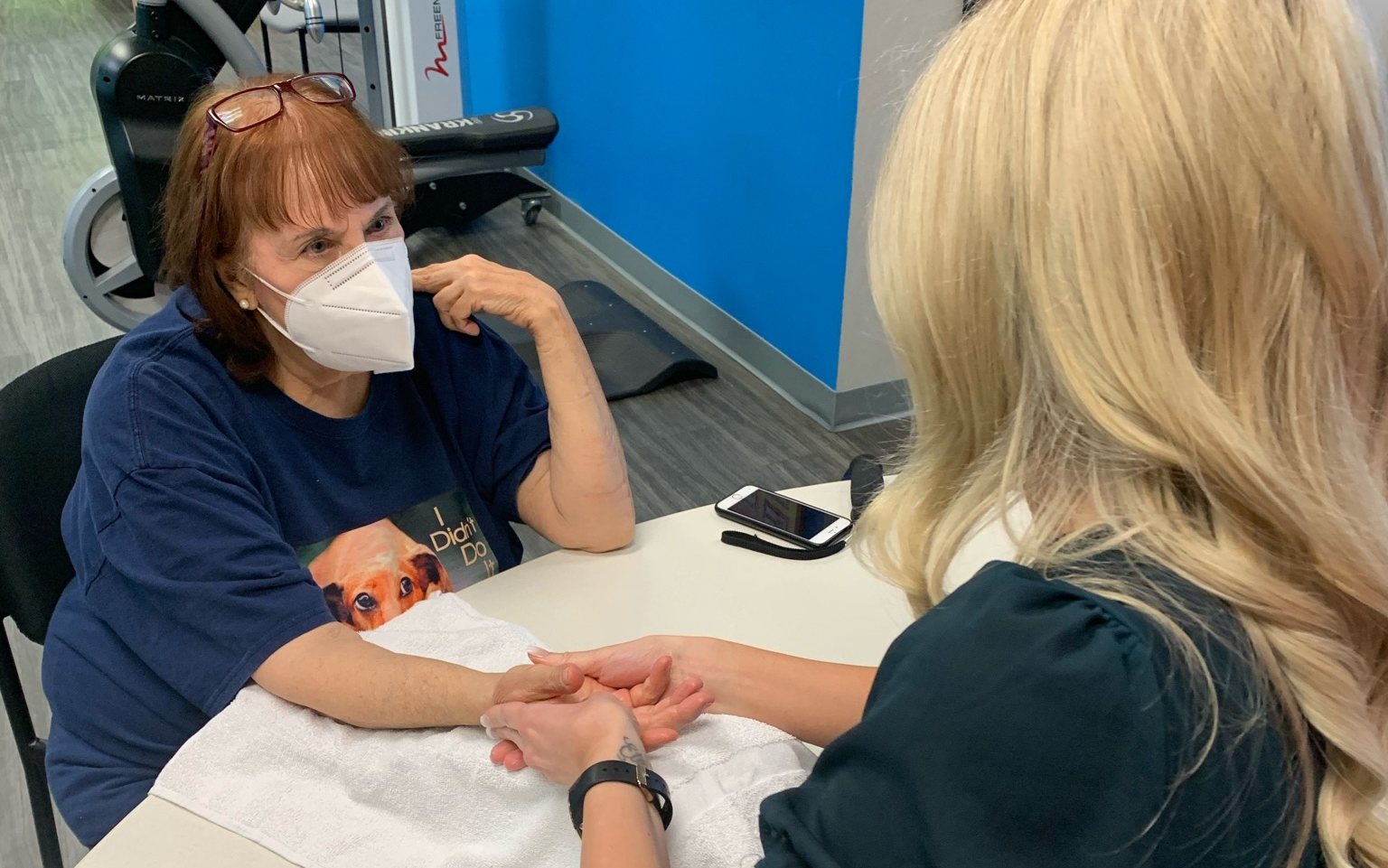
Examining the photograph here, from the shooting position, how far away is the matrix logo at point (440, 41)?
431 centimetres

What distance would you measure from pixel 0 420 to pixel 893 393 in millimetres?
2437

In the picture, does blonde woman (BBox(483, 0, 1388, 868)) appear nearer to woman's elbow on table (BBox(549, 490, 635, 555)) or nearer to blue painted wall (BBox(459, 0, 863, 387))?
woman's elbow on table (BBox(549, 490, 635, 555))

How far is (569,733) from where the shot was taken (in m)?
0.99

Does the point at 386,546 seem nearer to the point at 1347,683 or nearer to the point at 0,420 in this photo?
the point at 0,420

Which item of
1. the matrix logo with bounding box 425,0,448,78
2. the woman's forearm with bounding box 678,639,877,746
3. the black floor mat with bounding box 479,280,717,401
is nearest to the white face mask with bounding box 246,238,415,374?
the woman's forearm with bounding box 678,639,877,746

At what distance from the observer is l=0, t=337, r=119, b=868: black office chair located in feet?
4.33

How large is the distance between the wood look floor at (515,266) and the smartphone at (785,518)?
130 cm

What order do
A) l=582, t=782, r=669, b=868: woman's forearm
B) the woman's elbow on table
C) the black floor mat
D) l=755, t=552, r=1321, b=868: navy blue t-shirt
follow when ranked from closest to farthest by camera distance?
l=755, t=552, r=1321, b=868: navy blue t-shirt
l=582, t=782, r=669, b=868: woman's forearm
the woman's elbow on table
the black floor mat

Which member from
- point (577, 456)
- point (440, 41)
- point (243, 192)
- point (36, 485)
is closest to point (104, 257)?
point (440, 41)

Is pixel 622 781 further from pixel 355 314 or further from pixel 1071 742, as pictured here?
pixel 355 314

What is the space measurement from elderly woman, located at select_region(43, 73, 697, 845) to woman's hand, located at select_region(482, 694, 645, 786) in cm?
3

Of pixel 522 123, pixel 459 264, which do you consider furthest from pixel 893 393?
pixel 459 264

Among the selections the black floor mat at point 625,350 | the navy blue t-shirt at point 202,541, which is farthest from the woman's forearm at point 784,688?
the black floor mat at point 625,350

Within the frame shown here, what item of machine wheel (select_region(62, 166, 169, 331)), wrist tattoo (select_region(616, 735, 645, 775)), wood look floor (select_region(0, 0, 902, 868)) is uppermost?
wrist tattoo (select_region(616, 735, 645, 775))
